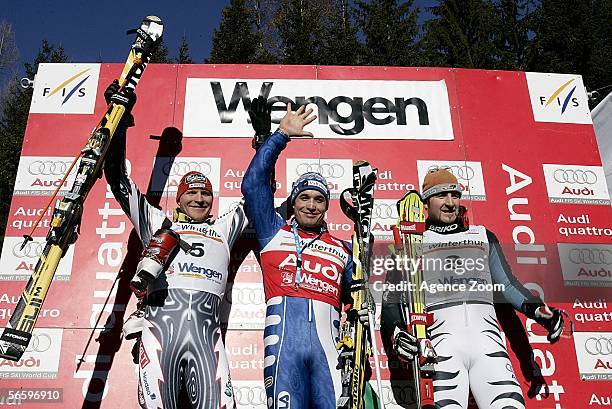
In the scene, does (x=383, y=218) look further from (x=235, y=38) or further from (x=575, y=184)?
(x=235, y=38)

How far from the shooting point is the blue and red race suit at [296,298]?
355 centimetres

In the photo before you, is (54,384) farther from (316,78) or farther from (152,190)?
(316,78)

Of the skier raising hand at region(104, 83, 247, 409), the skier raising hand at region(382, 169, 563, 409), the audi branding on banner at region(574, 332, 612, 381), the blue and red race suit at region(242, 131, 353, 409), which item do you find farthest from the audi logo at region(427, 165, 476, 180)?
the skier raising hand at region(104, 83, 247, 409)

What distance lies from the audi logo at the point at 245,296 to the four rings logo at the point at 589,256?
9.31 ft

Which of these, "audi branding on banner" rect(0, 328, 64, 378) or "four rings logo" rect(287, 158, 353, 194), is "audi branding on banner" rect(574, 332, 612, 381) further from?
"audi branding on banner" rect(0, 328, 64, 378)

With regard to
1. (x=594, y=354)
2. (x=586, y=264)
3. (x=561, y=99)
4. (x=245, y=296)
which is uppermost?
(x=561, y=99)

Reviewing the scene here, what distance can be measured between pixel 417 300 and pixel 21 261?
3356mm

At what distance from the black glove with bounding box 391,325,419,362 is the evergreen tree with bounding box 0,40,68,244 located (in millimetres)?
10676

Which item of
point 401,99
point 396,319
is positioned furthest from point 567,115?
point 396,319

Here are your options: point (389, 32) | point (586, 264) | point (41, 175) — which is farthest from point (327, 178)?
point (389, 32)

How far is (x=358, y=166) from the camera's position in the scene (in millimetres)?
4477

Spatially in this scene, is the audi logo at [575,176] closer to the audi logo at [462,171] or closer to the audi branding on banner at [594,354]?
the audi logo at [462,171]

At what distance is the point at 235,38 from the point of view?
15.6 meters

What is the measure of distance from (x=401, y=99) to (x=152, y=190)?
100 inches
